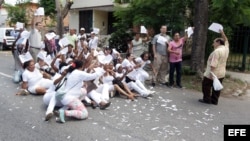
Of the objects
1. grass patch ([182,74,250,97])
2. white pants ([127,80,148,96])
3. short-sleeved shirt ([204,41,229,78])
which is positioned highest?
short-sleeved shirt ([204,41,229,78])

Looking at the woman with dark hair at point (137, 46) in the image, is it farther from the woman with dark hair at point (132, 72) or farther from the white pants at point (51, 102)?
the white pants at point (51, 102)

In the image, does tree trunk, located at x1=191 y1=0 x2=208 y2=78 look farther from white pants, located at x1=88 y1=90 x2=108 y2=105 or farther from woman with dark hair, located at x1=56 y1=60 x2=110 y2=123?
woman with dark hair, located at x1=56 y1=60 x2=110 y2=123

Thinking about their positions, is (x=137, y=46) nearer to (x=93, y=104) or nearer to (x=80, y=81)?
(x=93, y=104)

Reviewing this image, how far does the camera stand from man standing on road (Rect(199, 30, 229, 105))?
7648 mm

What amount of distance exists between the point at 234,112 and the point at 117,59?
12.1 feet

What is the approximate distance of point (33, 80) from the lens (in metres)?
8.00

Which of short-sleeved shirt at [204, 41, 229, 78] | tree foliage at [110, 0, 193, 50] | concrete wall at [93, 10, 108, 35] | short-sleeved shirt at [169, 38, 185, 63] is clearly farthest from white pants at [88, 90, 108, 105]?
concrete wall at [93, 10, 108, 35]

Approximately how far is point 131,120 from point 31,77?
10.1 feet

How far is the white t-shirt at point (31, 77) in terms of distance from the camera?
791 cm

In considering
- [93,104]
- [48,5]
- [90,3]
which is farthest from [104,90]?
[48,5]

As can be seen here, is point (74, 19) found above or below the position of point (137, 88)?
above

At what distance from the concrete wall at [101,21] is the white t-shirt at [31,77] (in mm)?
18150

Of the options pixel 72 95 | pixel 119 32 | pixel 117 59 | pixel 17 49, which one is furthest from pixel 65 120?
pixel 119 32

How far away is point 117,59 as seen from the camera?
9516 mm
